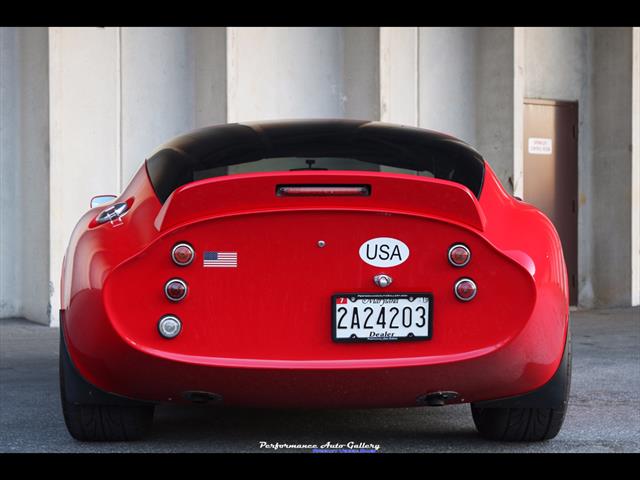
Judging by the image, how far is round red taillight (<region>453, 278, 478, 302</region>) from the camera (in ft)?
11.8

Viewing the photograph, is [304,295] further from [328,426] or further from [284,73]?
[284,73]

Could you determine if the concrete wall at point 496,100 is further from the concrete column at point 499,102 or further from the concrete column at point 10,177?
the concrete column at point 10,177

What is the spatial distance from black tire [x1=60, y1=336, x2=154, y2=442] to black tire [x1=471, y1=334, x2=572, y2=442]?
1247 mm

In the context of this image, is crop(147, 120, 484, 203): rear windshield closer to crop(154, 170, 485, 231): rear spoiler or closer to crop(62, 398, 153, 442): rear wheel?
crop(154, 170, 485, 231): rear spoiler

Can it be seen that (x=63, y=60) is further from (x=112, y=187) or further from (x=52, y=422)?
(x=52, y=422)

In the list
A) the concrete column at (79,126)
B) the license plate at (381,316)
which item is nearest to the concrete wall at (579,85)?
the concrete column at (79,126)

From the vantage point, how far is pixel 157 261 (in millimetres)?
3568

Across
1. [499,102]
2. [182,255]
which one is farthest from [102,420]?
[499,102]

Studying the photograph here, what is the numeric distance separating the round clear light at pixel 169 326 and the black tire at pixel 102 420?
535 mm

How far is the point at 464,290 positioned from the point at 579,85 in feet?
29.1

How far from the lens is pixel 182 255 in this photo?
3.55 metres

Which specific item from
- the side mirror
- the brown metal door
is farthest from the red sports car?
the brown metal door

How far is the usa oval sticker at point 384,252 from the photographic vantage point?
3.59m
